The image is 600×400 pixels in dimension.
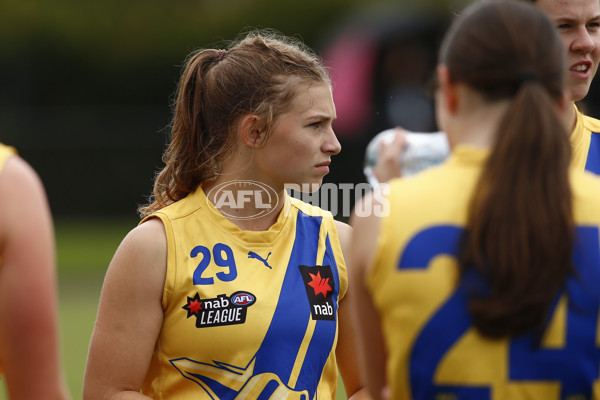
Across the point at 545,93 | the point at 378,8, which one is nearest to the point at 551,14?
the point at 545,93

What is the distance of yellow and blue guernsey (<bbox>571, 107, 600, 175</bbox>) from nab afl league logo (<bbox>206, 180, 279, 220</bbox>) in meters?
1.11

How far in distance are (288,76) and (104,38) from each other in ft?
77.8

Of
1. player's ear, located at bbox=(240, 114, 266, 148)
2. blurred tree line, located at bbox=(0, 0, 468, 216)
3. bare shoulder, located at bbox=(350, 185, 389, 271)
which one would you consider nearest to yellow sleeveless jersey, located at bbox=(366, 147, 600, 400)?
bare shoulder, located at bbox=(350, 185, 389, 271)

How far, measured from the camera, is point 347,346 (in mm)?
3211

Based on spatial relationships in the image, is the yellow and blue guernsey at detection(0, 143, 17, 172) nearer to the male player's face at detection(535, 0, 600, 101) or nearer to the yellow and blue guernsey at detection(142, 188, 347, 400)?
the yellow and blue guernsey at detection(142, 188, 347, 400)

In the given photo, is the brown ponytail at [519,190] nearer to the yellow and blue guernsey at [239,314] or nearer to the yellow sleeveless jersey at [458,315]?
the yellow sleeveless jersey at [458,315]

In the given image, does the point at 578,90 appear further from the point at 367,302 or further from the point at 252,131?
the point at 367,302

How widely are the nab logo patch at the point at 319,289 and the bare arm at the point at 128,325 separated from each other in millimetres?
502

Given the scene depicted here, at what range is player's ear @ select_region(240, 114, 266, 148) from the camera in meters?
3.12

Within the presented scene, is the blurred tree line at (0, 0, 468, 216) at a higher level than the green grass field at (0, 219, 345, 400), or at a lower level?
higher

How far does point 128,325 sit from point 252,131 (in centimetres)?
82

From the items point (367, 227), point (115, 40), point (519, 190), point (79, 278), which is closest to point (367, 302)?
point (367, 227)

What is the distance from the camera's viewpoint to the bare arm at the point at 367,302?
2143 mm

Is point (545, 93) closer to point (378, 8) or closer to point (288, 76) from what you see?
point (288, 76)
